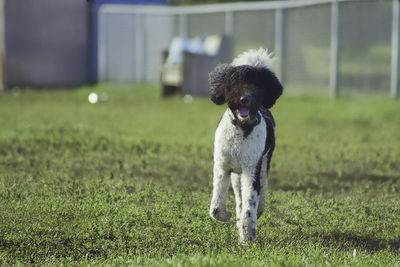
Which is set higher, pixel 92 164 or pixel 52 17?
pixel 52 17

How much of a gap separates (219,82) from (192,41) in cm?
1433

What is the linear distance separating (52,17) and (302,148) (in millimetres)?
14136

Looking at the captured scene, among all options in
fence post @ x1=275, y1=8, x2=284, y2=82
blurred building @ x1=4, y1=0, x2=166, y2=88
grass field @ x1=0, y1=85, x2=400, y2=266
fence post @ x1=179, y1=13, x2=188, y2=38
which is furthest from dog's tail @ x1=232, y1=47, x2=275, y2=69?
blurred building @ x1=4, y1=0, x2=166, y2=88

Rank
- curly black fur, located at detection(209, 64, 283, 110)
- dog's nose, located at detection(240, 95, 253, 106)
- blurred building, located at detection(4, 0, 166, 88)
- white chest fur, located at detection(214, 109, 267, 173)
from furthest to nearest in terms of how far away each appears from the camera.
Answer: blurred building, located at detection(4, 0, 166, 88) < white chest fur, located at detection(214, 109, 267, 173) < curly black fur, located at detection(209, 64, 283, 110) < dog's nose, located at detection(240, 95, 253, 106)

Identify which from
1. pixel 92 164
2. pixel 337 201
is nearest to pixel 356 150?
pixel 337 201

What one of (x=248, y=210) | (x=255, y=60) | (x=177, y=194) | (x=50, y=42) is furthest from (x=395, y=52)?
(x=50, y=42)

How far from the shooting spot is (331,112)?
47.1 feet

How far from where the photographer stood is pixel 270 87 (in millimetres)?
4953

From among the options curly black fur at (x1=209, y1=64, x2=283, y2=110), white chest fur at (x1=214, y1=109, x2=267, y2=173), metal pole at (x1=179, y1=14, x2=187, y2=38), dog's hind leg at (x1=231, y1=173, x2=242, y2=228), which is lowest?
dog's hind leg at (x1=231, y1=173, x2=242, y2=228)

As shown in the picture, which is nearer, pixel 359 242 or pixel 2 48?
pixel 359 242

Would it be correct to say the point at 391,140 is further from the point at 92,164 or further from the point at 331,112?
the point at 92,164

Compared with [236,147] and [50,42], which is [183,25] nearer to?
[50,42]

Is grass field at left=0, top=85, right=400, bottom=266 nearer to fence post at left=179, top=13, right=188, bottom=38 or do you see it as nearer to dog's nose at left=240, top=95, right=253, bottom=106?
dog's nose at left=240, top=95, right=253, bottom=106

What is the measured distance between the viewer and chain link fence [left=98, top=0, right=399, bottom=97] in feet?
47.9
